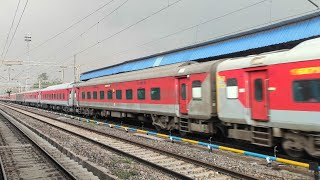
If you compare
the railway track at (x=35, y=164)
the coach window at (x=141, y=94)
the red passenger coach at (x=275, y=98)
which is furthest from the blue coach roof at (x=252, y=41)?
the railway track at (x=35, y=164)

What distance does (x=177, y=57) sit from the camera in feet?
101

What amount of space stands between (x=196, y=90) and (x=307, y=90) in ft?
19.6

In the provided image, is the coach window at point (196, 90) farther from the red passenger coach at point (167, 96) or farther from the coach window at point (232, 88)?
Result: the coach window at point (232, 88)

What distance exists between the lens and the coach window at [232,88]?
1286 cm

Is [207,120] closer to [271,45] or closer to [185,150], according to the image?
[185,150]

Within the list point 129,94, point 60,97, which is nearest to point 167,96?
point 129,94

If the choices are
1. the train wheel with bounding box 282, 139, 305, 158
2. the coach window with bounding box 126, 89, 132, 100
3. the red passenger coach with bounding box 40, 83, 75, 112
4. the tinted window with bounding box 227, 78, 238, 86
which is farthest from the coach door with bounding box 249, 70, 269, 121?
the red passenger coach with bounding box 40, 83, 75, 112

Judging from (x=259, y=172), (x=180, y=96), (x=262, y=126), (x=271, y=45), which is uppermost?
(x=271, y=45)

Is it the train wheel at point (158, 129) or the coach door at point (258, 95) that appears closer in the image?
the coach door at point (258, 95)

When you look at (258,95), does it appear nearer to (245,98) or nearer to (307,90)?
(245,98)

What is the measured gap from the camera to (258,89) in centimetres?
1184

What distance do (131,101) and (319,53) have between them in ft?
45.9

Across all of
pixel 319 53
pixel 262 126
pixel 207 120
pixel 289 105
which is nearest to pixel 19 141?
pixel 207 120

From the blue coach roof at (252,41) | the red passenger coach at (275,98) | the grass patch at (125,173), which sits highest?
the blue coach roof at (252,41)
